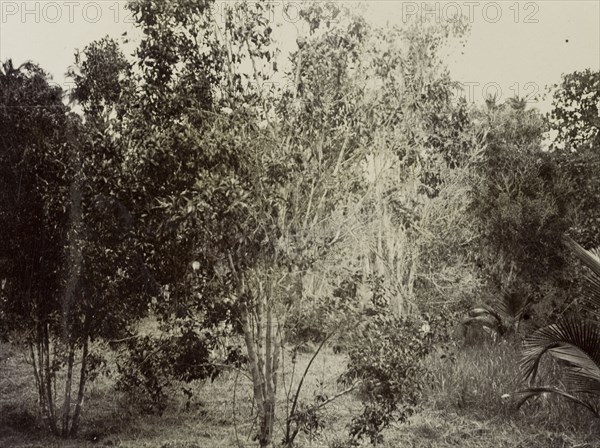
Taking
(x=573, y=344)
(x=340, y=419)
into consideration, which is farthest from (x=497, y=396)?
(x=573, y=344)

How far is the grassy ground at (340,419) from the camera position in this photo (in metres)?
8.05

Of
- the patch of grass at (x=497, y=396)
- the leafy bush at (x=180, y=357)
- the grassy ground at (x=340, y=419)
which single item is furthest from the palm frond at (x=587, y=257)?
the leafy bush at (x=180, y=357)

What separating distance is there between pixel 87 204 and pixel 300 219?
2.41 metres

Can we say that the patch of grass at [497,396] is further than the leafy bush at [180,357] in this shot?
Yes

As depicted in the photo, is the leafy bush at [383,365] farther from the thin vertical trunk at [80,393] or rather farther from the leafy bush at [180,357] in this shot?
the thin vertical trunk at [80,393]

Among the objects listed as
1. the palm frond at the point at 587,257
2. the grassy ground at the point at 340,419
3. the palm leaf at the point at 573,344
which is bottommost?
the grassy ground at the point at 340,419

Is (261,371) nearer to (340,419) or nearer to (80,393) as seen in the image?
(80,393)

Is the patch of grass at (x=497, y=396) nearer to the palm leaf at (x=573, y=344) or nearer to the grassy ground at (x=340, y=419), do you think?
the grassy ground at (x=340, y=419)

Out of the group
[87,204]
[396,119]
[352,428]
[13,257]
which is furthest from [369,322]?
[396,119]

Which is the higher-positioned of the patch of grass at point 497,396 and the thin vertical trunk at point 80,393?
the thin vertical trunk at point 80,393

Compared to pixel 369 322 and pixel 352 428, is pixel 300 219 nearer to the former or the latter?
pixel 369 322

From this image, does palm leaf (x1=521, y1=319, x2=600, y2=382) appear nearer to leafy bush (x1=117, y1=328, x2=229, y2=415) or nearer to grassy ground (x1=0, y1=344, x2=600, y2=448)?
grassy ground (x1=0, y1=344, x2=600, y2=448)

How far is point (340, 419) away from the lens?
933cm

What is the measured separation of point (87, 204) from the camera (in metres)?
6.47
